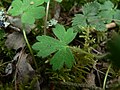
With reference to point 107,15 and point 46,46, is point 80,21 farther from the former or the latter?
point 46,46

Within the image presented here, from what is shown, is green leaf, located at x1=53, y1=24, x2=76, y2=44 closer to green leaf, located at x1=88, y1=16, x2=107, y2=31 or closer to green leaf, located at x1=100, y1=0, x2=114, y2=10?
green leaf, located at x1=88, y1=16, x2=107, y2=31

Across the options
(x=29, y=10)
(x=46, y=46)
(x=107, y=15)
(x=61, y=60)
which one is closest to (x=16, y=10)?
(x=29, y=10)

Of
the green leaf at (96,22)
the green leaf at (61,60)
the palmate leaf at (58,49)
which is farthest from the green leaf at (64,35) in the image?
the green leaf at (96,22)

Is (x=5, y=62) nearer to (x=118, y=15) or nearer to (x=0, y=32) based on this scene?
(x=0, y=32)

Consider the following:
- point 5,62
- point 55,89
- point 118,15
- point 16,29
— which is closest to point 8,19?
point 16,29

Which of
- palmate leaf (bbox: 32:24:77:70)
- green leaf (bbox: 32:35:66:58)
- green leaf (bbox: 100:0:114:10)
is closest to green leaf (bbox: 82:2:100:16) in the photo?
green leaf (bbox: 100:0:114:10)
